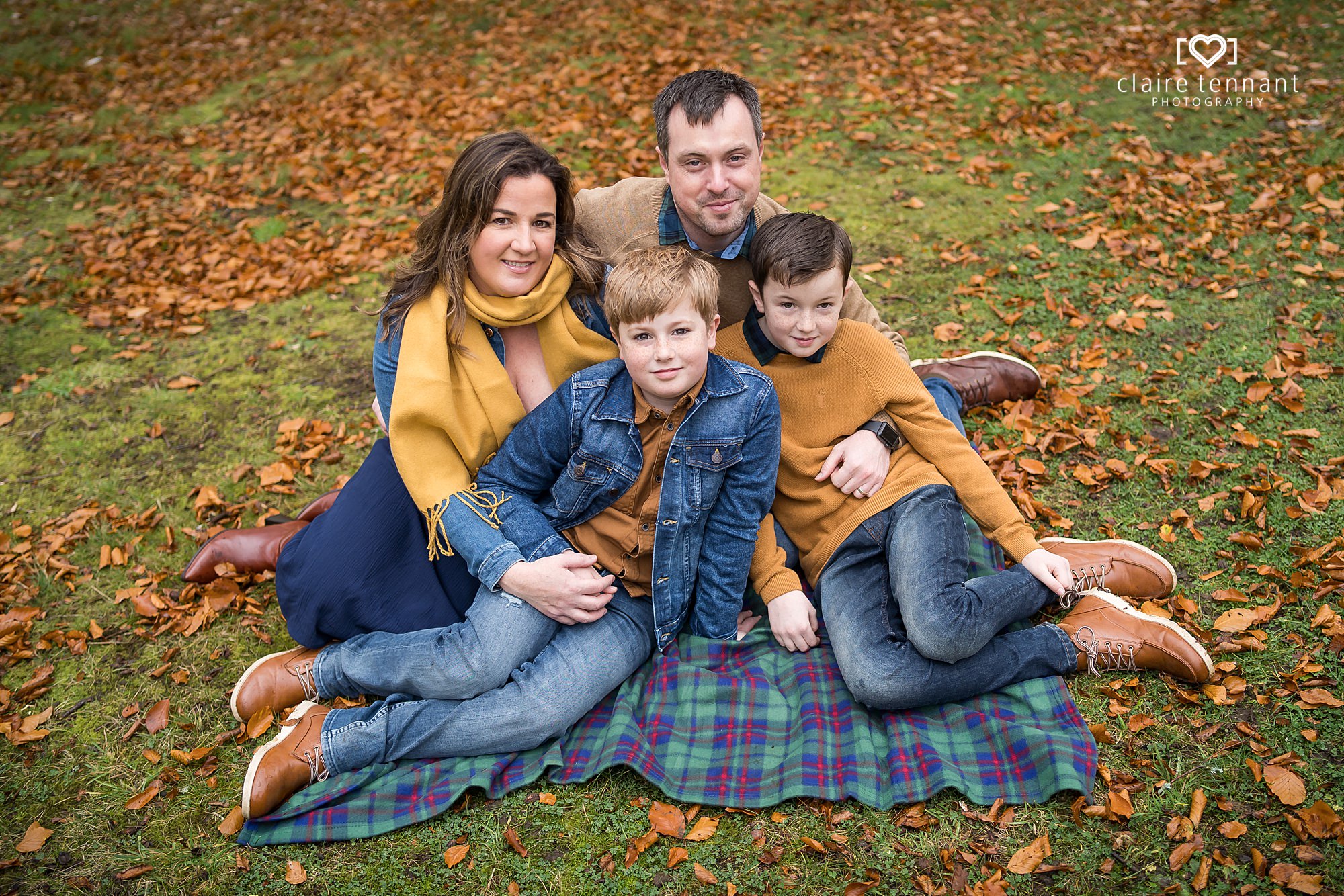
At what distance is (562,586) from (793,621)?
2.94ft

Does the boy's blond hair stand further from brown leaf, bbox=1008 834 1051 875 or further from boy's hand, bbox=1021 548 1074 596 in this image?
brown leaf, bbox=1008 834 1051 875

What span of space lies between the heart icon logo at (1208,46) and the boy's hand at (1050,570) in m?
7.92

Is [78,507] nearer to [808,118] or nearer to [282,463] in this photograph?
[282,463]

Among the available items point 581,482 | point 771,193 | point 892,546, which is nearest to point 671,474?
point 581,482

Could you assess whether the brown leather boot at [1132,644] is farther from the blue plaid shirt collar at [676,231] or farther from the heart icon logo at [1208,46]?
the heart icon logo at [1208,46]

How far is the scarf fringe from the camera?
3.26 meters

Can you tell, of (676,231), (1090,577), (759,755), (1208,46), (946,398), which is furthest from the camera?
(1208,46)

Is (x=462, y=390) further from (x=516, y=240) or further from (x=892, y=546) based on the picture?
(x=892, y=546)

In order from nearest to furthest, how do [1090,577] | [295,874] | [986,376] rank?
[295,874] < [1090,577] < [986,376]

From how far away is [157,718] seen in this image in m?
3.43

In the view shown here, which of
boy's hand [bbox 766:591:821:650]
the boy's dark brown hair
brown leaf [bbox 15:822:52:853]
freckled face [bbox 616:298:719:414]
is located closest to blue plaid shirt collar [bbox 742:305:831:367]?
the boy's dark brown hair

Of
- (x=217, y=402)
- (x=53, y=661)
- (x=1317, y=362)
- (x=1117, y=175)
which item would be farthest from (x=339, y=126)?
(x=1317, y=362)

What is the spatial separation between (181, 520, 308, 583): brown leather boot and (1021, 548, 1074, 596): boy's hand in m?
3.25

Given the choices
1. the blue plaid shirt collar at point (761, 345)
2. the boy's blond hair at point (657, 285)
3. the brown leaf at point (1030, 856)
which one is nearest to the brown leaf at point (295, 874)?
the boy's blond hair at point (657, 285)
